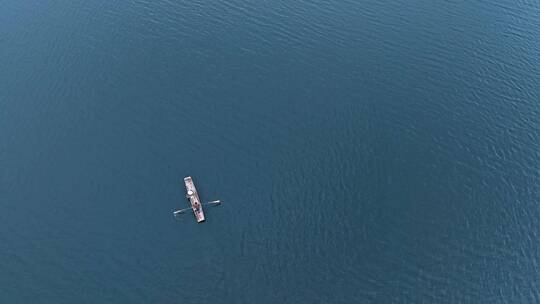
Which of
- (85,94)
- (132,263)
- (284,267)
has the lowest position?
(284,267)

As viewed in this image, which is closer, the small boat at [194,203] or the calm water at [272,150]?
the calm water at [272,150]

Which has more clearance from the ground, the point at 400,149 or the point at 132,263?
the point at 400,149

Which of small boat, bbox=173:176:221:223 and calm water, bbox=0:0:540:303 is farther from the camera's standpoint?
small boat, bbox=173:176:221:223

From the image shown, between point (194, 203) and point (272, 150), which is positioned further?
point (272, 150)

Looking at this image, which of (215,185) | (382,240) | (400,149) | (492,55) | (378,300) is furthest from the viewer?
(492,55)

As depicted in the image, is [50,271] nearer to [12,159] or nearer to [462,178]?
[12,159]

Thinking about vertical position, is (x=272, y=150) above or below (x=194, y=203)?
above

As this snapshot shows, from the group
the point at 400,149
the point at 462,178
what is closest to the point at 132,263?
the point at 400,149

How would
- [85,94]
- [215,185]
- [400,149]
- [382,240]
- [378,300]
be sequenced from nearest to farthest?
[378,300], [382,240], [215,185], [400,149], [85,94]
